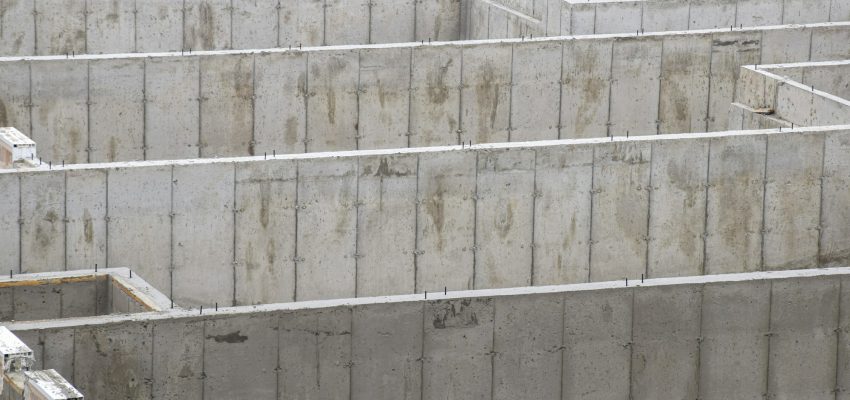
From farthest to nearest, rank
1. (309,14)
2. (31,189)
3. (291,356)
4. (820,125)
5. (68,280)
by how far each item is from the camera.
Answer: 1. (309,14)
2. (820,125)
3. (31,189)
4. (68,280)
5. (291,356)

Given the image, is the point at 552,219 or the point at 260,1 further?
the point at 260,1

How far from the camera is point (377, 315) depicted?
1652 centimetres

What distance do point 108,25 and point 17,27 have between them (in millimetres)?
1352

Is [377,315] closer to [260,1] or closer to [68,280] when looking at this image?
[68,280]

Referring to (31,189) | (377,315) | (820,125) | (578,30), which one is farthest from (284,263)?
(578,30)

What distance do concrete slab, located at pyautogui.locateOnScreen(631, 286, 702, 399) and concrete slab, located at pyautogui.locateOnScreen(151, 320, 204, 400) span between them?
3925 mm

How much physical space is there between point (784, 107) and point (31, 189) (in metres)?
9.32

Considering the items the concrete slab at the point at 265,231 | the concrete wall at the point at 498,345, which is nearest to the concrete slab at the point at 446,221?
the concrete slab at the point at 265,231

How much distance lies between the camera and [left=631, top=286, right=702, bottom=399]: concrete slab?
17.2 metres

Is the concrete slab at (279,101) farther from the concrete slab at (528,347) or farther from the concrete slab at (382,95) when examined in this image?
the concrete slab at (528,347)

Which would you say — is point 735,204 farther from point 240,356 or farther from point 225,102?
point 240,356

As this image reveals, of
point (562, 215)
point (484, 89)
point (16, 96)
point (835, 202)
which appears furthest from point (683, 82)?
point (16, 96)

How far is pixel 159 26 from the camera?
29.3 metres

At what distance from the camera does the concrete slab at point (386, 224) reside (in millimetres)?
20266
